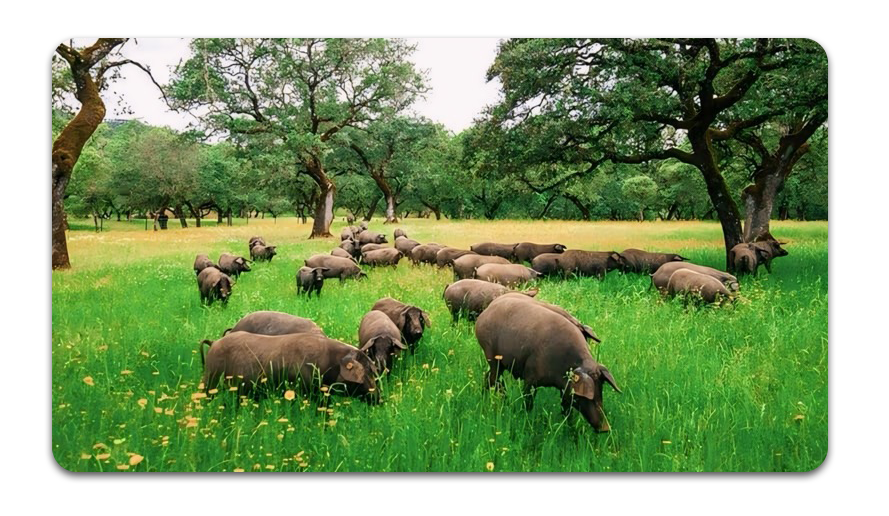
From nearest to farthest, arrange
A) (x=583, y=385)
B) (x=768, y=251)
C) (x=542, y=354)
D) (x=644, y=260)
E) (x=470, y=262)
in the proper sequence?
(x=583, y=385)
(x=542, y=354)
(x=768, y=251)
(x=644, y=260)
(x=470, y=262)

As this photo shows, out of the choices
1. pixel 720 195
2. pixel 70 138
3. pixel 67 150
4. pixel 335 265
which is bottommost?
pixel 335 265

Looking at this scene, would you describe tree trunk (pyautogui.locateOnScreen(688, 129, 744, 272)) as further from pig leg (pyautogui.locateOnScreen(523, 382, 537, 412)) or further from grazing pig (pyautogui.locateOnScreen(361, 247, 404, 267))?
grazing pig (pyautogui.locateOnScreen(361, 247, 404, 267))

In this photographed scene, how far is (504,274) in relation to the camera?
255 inches

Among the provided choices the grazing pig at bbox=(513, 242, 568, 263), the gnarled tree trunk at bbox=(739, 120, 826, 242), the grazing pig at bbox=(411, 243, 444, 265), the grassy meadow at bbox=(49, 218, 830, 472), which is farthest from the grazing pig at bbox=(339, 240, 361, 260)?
the gnarled tree trunk at bbox=(739, 120, 826, 242)

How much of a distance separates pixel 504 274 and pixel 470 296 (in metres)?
0.86

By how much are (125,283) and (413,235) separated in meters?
3.08

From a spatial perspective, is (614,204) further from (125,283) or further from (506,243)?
(125,283)

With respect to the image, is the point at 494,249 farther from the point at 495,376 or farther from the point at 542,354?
the point at 542,354

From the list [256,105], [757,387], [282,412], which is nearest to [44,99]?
[256,105]

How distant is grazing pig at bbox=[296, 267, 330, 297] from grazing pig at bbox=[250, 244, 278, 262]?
1.28ft

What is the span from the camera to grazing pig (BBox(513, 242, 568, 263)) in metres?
5.74

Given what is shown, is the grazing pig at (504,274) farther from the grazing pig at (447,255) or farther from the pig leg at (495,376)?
the pig leg at (495,376)

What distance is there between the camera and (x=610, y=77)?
567cm

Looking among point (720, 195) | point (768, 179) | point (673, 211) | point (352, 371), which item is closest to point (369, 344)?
point (352, 371)
